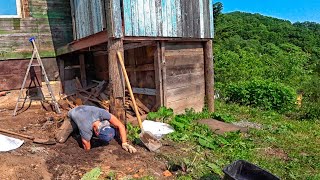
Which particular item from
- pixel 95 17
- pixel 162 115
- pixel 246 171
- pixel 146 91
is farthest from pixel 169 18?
pixel 246 171

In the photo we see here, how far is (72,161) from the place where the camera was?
17.0 feet

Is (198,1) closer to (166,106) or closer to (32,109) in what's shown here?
(166,106)

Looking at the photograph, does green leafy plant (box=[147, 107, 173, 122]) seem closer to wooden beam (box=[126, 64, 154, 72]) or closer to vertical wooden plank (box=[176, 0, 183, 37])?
wooden beam (box=[126, 64, 154, 72])

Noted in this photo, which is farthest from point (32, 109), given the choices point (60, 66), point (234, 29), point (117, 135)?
point (234, 29)

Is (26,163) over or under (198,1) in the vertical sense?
under

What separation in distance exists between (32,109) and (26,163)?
454 cm

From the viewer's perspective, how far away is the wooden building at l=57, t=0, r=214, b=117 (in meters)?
6.67

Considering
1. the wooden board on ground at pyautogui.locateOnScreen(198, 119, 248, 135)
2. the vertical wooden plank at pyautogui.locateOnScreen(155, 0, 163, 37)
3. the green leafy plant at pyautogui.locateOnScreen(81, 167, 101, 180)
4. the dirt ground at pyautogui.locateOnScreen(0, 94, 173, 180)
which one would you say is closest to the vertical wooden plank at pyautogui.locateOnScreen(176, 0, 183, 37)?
the vertical wooden plank at pyautogui.locateOnScreen(155, 0, 163, 37)

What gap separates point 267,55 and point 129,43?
18.3 meters

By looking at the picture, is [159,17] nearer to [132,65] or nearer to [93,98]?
[132,65]

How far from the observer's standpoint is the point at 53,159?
5.20m

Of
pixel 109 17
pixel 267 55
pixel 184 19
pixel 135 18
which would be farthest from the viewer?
pixel 267 55

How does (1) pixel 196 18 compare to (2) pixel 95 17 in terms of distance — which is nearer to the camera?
(2) pixel 95 17

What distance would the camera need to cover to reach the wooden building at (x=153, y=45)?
6.67m
